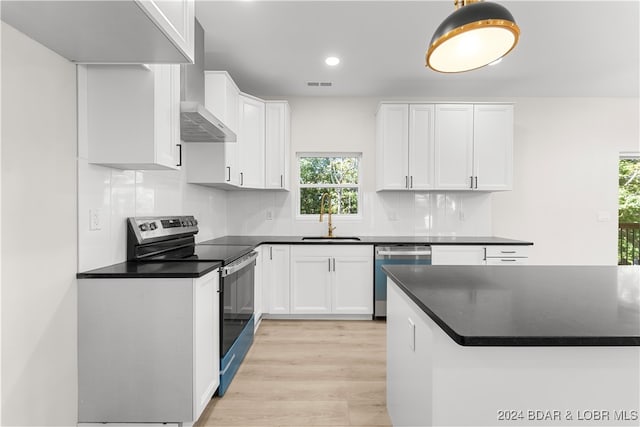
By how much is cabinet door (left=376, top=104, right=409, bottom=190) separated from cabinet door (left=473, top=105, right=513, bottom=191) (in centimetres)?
79

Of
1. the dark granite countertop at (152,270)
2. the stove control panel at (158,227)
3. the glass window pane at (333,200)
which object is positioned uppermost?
the glass window pane at (333,200)

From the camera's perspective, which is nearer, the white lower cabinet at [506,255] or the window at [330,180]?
the white lower cabinet at [506,255]

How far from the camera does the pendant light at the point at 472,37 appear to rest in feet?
4.21

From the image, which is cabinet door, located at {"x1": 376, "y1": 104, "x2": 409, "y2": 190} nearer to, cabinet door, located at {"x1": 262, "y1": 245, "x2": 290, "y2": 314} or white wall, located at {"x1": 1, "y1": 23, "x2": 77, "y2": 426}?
cabinet door, located at {"x1": 262, "y1": 245, "x2": 290, "y2": 314}

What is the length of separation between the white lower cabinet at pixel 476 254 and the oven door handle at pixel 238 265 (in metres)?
1.93

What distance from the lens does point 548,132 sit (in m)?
4.27

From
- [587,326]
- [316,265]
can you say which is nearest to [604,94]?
[316,265]

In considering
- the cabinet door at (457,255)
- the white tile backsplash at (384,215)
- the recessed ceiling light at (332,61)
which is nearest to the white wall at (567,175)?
the white tile backsplash at (384,215)

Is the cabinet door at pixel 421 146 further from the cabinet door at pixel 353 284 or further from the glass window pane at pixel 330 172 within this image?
the cabinet door at pixel 353 284

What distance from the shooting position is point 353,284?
361 cm

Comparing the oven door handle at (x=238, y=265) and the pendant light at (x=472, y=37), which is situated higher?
the pendant light at (x=472, y=37)

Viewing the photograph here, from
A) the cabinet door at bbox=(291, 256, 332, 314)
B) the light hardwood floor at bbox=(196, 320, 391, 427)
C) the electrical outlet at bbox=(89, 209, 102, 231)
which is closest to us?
the electrical outlet at bbox=(89, 209, 102, 231)

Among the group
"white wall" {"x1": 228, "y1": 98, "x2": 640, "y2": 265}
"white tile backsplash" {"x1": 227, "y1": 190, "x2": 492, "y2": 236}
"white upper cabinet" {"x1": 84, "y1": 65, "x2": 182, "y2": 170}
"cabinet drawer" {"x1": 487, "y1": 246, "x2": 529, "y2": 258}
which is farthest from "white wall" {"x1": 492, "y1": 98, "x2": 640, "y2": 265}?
"white upper cabinet" {"x1": 84, "y1": 65, "x2": 182, "y2": 170}

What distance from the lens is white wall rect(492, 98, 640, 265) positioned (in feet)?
14.0
